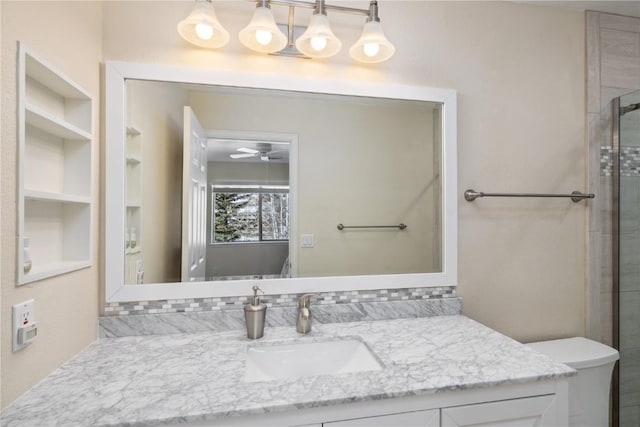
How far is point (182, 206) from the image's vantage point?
4.17ft

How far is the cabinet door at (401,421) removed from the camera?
2.69 feet

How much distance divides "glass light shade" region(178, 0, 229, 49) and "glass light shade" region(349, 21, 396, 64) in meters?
0.54

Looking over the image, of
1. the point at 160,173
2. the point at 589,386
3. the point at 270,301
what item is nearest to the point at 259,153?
the point at 160,173

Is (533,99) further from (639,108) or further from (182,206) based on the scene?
(182,206)

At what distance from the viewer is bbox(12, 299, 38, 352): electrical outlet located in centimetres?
76

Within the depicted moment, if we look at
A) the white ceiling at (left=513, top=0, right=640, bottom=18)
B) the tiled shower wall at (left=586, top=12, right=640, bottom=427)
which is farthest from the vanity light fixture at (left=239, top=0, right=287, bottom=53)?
the tiled shower wall at (left=586, top=12, right=640, bottom=427)

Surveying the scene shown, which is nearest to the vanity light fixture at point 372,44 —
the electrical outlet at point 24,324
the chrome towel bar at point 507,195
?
the chrome towel bar at point 507,195

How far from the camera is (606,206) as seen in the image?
5.47ft

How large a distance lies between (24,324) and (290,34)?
130 cm

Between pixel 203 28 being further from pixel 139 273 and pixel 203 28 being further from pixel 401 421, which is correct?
pixel 401 421

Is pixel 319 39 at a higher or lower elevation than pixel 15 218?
higher

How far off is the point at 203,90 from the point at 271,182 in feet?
1.51

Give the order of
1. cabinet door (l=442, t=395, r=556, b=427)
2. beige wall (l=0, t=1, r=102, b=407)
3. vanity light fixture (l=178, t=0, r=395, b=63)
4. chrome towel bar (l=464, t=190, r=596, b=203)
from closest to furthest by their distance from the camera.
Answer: beige wall (l=0, t=1, r=102, b=407) < cabinet door (l=442, t=395, r=556, b=427) < vanity light fixture (l=178, t=0, r=395, b=63) < chrome towel bar (l=464, t=190, r=596, b=203)

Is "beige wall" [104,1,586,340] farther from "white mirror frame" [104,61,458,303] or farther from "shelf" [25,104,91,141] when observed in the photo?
"shelf" [25,104,91,141]
